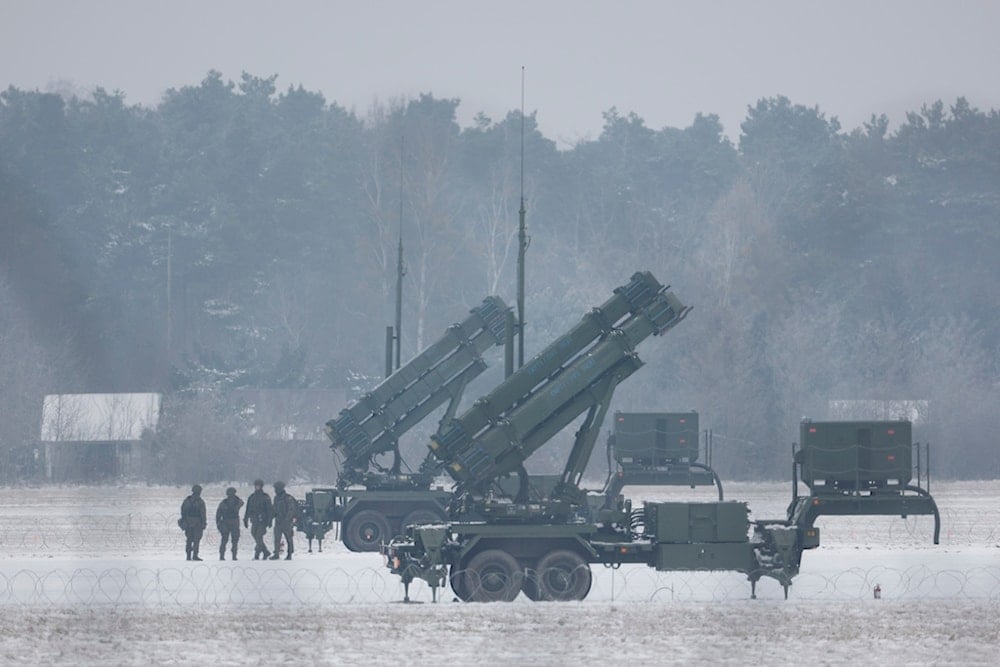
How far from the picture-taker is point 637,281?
2861 cm

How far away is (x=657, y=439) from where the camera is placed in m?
40.3

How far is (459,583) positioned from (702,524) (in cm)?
368

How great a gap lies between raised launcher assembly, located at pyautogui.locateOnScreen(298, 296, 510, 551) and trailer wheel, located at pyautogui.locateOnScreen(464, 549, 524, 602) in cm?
899

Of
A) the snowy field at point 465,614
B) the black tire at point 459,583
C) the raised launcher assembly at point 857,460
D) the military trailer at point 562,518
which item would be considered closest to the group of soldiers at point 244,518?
the snowy field at point 465,614

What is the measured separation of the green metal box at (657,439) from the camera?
4000 cm

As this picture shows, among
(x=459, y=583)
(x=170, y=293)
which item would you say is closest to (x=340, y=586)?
(x=459, y=583)

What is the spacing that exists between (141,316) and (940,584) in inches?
2870

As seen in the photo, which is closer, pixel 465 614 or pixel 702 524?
pixel 465 614

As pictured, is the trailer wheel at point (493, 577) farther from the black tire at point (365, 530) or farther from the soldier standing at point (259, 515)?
the black tire at point (365, 530)

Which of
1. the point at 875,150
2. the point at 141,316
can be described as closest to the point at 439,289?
the point at 141,316

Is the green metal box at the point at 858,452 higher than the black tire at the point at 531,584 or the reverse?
higher

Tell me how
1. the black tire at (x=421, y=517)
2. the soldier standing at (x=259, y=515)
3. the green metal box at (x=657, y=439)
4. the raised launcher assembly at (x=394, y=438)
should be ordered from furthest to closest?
1. the green metal box at (x=657, y=439)
2. the raised launcher assembly at (x=394, y=438)
3. the black tire at (x=421, y=517)
4. the soldier standing at (x=259, y=515)

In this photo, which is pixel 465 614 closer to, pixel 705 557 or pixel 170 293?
pixel 705 557

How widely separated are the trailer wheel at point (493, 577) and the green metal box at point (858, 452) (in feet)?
16.1
